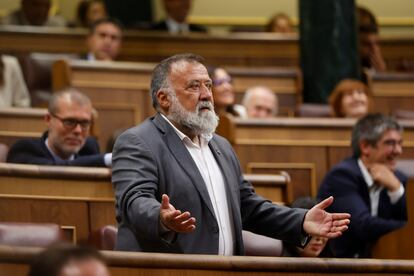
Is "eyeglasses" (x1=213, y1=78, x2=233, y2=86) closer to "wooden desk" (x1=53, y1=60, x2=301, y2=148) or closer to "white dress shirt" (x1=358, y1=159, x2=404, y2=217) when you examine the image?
"wooden desk" (x1=53, y1=60, x2=301, y2=148)

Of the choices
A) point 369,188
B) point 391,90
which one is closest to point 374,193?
point 369,188

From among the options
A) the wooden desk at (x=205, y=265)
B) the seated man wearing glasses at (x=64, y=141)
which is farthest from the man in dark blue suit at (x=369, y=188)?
the wooden desk at (x=205, y=265)

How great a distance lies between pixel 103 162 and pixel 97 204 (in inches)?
11.0

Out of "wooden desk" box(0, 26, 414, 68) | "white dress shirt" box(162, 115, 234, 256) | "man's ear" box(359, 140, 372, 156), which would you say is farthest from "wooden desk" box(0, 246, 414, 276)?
"wooden desk" box(0, 26, 414, 68)

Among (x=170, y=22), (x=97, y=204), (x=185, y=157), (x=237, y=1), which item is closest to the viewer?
(x=185, y=157)

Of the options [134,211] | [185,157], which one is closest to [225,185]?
[185,157]

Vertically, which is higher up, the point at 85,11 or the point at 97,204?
the point at 85,11

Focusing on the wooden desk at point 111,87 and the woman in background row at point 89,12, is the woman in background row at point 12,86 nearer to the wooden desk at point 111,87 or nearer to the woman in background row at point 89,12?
the wooden desk at point 111,87

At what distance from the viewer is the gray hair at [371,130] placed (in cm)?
396

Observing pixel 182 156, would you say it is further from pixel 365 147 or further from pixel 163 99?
pixel 365 147

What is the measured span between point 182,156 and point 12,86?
274cm

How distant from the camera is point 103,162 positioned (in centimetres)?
368

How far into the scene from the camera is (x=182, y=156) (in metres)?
2.70

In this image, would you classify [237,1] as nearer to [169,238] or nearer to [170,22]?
[170,22]
